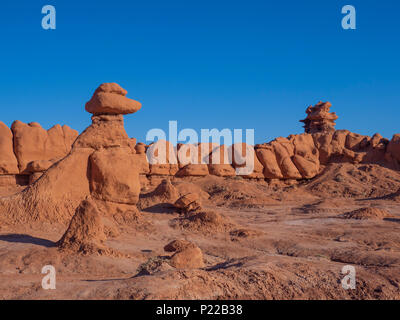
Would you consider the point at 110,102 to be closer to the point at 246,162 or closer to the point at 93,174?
the point at 93,174

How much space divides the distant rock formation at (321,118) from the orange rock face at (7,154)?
101 ft

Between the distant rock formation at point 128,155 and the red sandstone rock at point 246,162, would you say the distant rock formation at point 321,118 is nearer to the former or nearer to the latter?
the distant rock formation at point 128,155

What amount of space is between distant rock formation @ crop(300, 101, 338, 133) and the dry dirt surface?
73.9 ft

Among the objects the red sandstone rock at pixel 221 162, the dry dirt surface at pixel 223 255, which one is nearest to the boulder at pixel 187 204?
the dry dirt surface at pixel 223 255

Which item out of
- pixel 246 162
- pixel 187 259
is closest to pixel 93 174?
pixel 187 259

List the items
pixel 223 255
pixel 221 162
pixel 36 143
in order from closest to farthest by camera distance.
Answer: pixel 223 255, pixel 36 143, pixel 221 162

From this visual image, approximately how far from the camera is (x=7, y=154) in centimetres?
1908

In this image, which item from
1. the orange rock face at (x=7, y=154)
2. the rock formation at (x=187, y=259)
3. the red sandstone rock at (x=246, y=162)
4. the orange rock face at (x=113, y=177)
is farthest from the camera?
the red sandstone rock at (x=246, y=162)

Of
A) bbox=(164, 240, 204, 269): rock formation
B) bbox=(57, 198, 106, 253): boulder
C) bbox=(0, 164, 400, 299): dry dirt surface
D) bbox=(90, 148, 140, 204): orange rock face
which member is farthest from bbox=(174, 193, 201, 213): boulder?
bbox=(164, 240, 204, 269): rock formation

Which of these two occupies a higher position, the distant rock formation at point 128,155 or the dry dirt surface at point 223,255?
the distant rock formation at point 128,155

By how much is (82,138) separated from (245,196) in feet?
36.1

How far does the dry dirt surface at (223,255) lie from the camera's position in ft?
13.5

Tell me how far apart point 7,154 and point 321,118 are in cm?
3189
